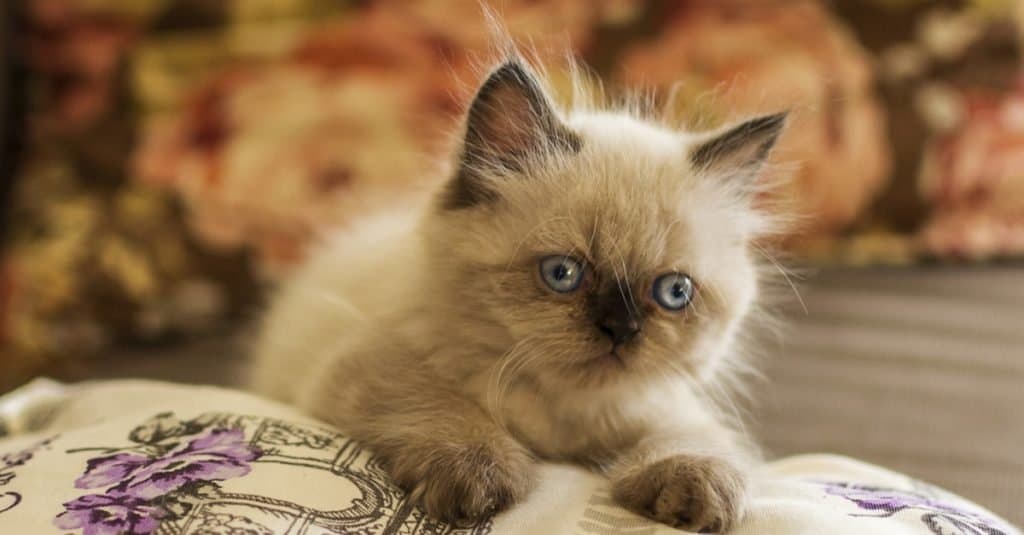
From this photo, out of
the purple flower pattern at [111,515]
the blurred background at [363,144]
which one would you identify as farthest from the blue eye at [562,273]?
the blurred background at [363,144]

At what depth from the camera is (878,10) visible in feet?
7.14

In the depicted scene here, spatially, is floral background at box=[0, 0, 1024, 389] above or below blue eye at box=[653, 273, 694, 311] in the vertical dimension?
above

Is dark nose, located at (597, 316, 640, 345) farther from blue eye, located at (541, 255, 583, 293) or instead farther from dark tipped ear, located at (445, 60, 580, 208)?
dark tipped ear, located at (445, 60, 580, 208)

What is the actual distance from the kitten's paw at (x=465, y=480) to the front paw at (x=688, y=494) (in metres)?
0.12

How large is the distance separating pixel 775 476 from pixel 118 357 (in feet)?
4.66

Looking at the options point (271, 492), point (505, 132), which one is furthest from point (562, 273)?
point (271, 492)

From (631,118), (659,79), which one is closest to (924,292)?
(659,79)

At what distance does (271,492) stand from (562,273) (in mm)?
409

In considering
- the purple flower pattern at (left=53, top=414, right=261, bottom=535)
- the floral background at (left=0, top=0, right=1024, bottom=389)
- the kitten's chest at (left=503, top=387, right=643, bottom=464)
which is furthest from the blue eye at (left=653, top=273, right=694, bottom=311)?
the floral background at (left=0, top=0, right=1024, bottom=389)

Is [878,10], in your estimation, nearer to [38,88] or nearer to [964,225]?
[964,225]

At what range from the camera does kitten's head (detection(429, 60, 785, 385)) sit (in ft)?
3.41

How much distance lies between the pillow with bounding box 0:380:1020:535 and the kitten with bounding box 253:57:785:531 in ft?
0.13

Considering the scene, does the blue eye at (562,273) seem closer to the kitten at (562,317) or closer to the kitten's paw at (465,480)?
the kitten at (562,317)

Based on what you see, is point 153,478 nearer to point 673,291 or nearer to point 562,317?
point 562,317
